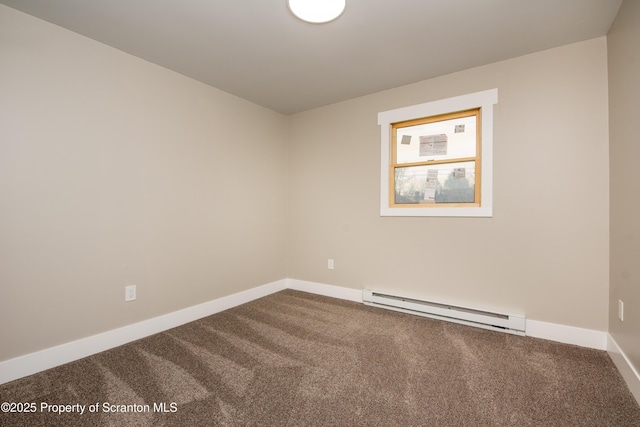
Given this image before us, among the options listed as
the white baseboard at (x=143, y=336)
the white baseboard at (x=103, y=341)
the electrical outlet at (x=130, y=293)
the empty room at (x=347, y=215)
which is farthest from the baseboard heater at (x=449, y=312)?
the electrical outlet at (x=130, y=293)

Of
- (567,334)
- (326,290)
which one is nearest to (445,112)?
(567,334)

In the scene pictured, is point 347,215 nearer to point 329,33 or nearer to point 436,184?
point 436,184

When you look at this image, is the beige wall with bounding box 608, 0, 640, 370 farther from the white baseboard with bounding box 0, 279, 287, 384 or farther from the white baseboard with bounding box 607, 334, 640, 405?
the white baseboard with bounding box 0, 279, 287, 384

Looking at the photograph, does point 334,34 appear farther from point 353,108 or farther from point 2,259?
point 2,259

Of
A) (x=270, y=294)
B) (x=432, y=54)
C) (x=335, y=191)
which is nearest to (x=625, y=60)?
(x=432, y=54)

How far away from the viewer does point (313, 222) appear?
11.8ft

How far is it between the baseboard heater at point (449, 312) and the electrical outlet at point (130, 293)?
A: 220cm

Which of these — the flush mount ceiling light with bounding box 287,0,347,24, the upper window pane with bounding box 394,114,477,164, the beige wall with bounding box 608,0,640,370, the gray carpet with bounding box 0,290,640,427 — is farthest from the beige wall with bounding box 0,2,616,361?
the flush mount ceiling light with bounding box 287,0,347,24

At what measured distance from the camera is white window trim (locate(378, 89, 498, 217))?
2.47 m

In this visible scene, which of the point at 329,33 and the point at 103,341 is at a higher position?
the point at 329,33

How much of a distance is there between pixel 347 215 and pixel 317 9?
6.83 feet

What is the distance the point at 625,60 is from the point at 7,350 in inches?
169

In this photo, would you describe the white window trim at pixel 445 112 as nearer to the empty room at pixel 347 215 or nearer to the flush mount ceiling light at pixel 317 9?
the empty room at pixel 347 215

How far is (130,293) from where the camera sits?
89.7 inches
